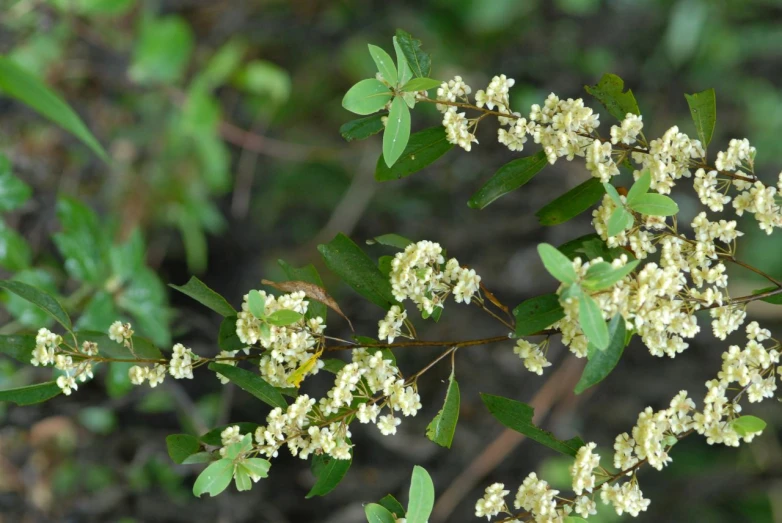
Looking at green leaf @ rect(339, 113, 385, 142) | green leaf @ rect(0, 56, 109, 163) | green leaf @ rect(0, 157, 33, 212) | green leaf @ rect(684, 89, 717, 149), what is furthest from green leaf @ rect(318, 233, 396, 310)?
green leaf @ rect(0, 157, 33, 212)

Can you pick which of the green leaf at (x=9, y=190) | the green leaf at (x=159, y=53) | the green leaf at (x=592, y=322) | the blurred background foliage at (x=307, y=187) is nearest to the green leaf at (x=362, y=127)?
the green leaf at (x=592, y=322)

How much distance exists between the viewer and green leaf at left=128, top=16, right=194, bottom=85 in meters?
2.07

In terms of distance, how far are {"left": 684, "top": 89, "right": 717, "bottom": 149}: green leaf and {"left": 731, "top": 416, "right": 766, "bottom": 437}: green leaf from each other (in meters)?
0.35

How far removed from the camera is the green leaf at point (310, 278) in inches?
35.7

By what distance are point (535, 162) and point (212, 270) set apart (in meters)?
1.62

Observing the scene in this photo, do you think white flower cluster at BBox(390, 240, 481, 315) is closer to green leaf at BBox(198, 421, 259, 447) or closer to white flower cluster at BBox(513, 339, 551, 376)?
white flower cluster at BBox(513, 339, 551, 376)

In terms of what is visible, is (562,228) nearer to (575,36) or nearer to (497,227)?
(497,227)

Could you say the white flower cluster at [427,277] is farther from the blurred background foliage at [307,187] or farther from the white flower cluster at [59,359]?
the blurred background foliage at [307,187]

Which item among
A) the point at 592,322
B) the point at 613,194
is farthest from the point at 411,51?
the point at 592,322

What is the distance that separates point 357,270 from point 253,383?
22 cm

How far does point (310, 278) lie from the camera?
94cm

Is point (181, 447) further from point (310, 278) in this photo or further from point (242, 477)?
point (310, 278)

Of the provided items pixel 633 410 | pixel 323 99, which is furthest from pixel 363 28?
pixel 633 410

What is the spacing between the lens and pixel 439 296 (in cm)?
87
